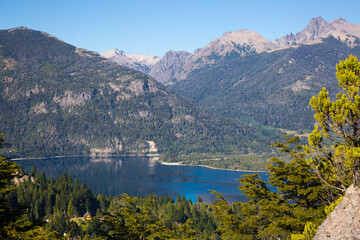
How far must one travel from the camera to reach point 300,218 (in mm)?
31000

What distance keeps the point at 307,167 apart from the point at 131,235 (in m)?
17.6

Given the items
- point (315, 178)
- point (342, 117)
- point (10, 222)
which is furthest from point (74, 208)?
point (342, 117)

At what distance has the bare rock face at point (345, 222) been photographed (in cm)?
1984

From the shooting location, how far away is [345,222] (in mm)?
20359

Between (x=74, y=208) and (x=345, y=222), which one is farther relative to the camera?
(x=74, y=208)

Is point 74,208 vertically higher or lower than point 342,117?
lower

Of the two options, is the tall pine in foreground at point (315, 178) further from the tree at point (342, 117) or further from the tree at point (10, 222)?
the tree at point (10, 222)

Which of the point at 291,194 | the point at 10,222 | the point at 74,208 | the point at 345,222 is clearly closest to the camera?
the point at 345,222

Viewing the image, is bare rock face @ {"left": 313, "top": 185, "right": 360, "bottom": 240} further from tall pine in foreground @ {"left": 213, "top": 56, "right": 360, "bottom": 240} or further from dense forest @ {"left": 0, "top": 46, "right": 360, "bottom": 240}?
tall pine in foreground @ {"left": 213, "top": 56, "right": 360, "bottom": 240}

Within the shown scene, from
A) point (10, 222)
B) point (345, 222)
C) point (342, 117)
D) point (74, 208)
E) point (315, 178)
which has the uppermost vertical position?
point (342, 117)

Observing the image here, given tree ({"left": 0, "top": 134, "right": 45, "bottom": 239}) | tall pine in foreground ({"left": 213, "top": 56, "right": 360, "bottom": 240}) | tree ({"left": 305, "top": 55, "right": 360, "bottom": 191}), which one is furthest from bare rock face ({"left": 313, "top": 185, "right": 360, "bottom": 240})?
tree ({"left": 0, "top": 134, "right": 45, "bottom": 239})

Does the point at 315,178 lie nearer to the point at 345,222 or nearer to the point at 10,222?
the point at 345,222

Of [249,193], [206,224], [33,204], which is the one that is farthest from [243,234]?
[33,204]

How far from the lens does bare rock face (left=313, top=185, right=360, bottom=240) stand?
1984cm
